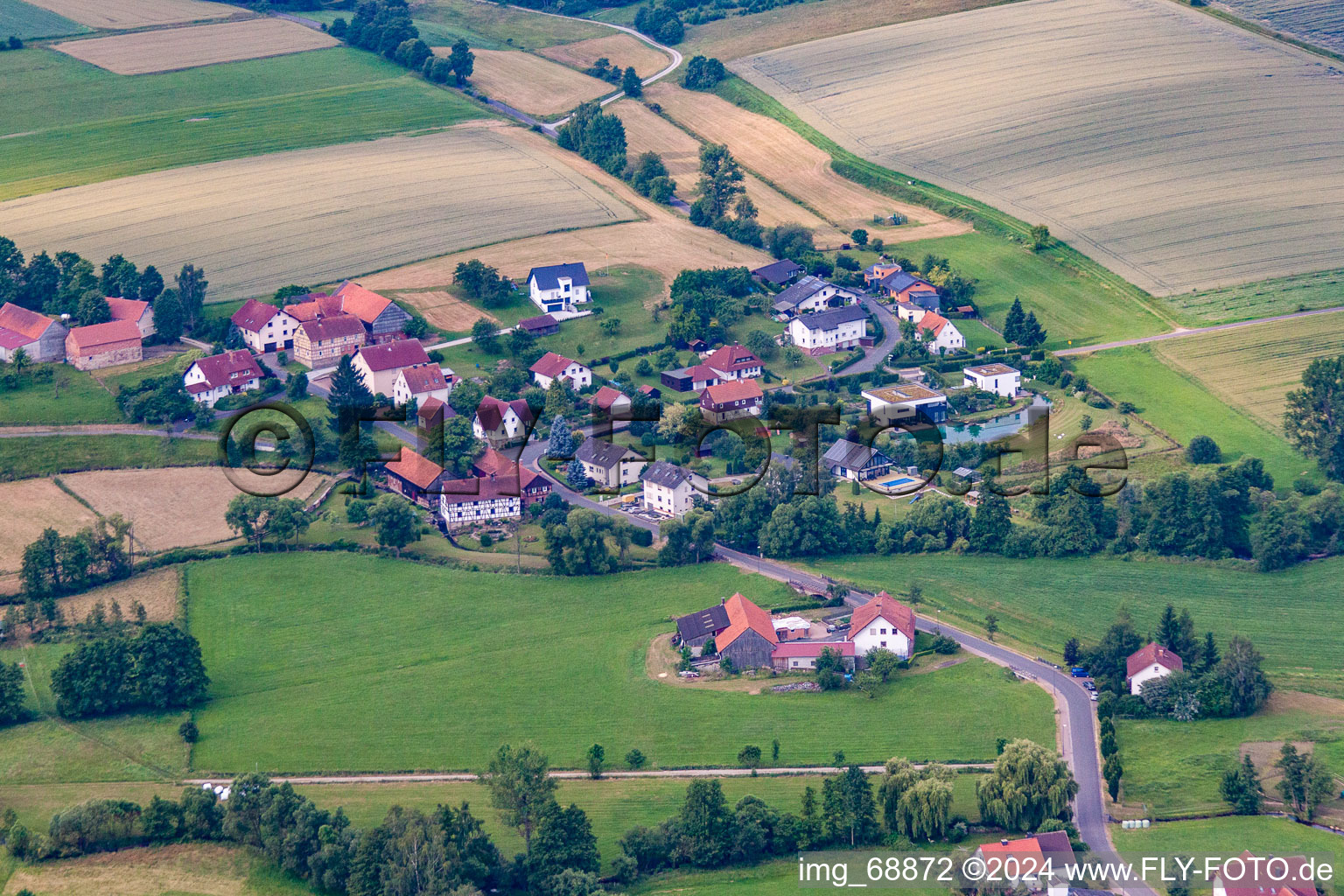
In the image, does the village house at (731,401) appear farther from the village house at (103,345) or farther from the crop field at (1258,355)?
the village house at (103,345)

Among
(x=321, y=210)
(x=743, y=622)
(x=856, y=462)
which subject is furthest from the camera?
(x=321, y=210)

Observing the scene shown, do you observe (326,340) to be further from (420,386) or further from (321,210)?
(321,210)

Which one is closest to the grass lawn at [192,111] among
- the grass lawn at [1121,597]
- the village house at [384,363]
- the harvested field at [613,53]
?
the harvested field at [613,53]

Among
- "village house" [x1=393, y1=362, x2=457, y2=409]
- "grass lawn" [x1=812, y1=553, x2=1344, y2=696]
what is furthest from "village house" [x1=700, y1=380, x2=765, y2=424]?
"grass lawn" [x1=812, y1=553, x2=1344, y2=696]

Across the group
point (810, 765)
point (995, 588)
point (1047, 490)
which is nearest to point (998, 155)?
point (1047, 490)

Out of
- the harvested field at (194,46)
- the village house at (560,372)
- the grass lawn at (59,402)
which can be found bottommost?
the grass lawn at (59,402)

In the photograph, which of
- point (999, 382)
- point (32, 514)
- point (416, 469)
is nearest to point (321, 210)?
point (416, 469)

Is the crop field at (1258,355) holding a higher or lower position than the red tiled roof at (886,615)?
higher
